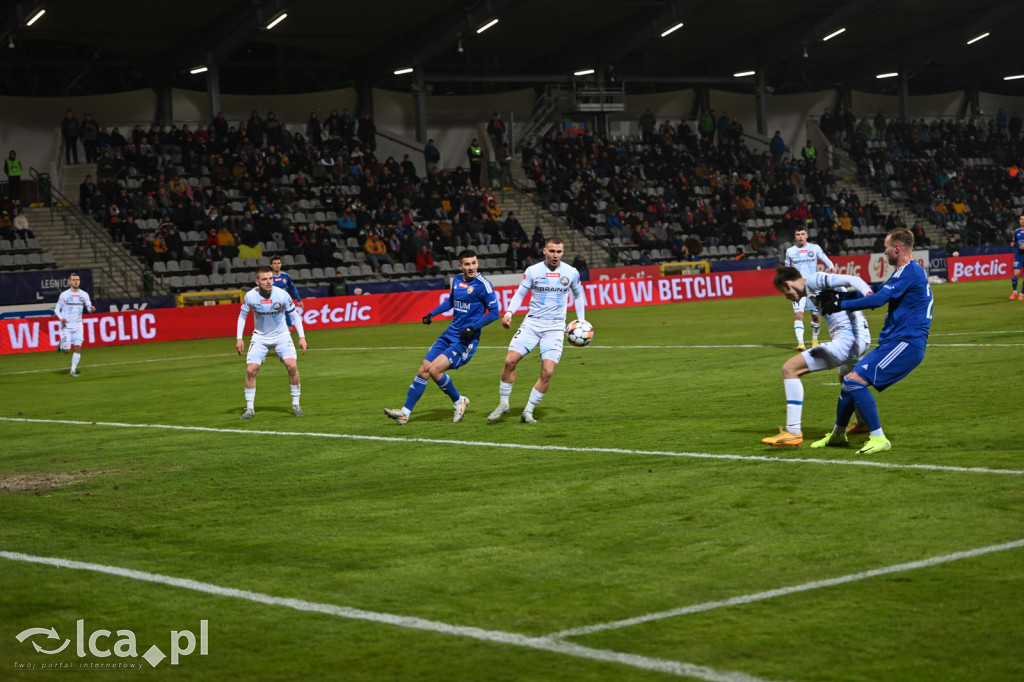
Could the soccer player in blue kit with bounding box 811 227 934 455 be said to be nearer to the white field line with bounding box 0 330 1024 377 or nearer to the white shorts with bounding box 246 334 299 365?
the white shorts with bounding box 246 334 299 365

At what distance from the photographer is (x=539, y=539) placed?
798cm

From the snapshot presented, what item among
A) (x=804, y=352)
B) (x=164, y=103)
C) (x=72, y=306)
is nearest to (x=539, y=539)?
(x=804, y=352)

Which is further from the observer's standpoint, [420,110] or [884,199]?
[884,199]

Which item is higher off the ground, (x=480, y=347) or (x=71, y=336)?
(x=71, y=336)

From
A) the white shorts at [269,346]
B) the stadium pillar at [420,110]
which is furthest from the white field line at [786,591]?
the stadium pillar at [420,110]

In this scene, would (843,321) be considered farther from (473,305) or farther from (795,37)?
(795,37)

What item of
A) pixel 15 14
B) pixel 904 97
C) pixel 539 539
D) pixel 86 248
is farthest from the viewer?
pixel 904 97

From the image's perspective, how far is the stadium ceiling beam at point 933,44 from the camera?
178 ft

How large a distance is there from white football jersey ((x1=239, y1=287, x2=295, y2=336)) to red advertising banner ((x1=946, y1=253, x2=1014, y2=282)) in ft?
126

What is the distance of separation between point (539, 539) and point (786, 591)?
2.06 meters

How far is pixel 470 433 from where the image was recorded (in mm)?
13484

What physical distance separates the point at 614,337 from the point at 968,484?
60.5 feet

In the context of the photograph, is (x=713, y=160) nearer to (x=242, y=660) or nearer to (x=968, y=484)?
(x=968, y=484)

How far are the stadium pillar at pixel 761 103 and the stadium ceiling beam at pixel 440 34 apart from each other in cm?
1856
